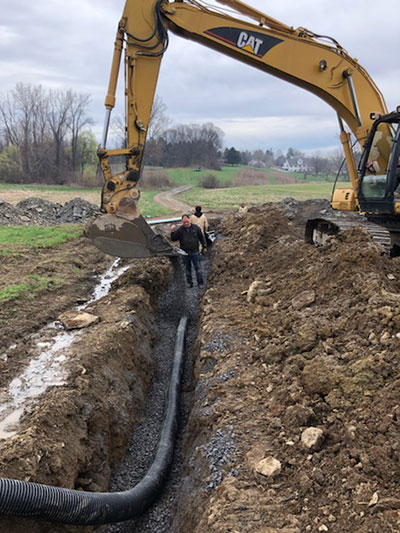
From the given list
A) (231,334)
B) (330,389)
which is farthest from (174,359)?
(330,389)

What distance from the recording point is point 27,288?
29.1 feet

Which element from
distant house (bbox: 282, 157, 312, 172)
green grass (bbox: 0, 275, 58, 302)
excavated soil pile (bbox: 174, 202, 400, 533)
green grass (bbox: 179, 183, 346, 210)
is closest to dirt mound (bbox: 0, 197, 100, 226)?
green grass (bbox: 179, 183, 346, 210)

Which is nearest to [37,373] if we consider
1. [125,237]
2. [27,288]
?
[125,237]

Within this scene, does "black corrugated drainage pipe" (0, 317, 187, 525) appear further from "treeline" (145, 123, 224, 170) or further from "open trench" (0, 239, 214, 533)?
"treeline" (145, 123, 224, 170)

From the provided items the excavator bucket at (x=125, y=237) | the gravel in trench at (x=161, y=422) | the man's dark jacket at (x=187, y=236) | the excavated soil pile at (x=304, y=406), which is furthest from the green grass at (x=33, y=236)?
the excavated soil pile at (x=304, y=406)

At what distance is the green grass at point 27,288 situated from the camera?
27.3ft

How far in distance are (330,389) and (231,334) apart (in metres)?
2.53

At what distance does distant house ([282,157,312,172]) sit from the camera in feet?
420

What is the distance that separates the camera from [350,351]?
4.91 m

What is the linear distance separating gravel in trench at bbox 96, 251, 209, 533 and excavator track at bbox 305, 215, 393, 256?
334cm

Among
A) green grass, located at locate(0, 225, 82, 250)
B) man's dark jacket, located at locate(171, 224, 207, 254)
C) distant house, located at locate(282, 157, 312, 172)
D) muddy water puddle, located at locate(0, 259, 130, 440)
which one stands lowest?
muddy water puddle, located at locate(0, 259, 130, 440)

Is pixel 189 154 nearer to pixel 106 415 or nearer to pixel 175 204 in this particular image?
pixel 175 204

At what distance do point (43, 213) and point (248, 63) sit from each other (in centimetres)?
1477

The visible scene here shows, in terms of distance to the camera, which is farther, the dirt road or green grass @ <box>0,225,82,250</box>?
the dirt road
